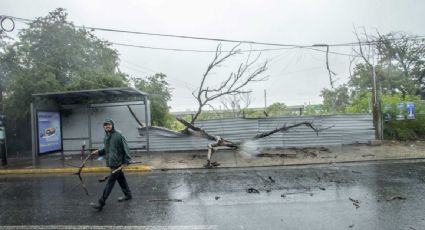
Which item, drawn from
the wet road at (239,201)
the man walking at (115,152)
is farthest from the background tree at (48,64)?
the man walking at (115,152)

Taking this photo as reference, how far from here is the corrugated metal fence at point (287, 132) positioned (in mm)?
12719

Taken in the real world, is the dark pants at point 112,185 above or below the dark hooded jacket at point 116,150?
below

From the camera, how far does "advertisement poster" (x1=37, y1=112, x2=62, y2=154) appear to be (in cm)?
1206

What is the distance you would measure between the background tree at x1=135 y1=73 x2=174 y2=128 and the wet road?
9.17 m

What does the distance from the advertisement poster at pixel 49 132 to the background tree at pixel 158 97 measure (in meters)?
5.49

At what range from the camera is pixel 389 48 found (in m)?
26.6

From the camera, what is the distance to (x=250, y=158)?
10969mm

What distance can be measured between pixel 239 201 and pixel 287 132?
748 centimetres

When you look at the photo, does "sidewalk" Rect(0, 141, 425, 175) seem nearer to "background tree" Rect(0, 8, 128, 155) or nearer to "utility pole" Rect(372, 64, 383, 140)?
"utility pole" Rect(372, 64, 383, 140)

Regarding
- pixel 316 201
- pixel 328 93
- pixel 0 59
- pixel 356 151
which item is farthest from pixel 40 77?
pixel 328 93

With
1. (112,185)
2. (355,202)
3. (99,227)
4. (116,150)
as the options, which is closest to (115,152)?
(116,150)

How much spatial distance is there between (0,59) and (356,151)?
17294mm

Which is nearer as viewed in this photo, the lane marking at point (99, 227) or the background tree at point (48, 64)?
the lane marking at point (99, 227)

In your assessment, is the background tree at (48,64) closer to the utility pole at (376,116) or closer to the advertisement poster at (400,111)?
the utility pole at (376,116)
